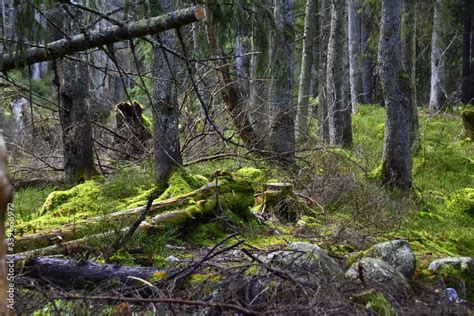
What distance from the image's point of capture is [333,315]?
10.8 ft

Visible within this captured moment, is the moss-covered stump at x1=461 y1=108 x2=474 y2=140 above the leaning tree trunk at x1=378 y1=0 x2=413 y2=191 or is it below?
below

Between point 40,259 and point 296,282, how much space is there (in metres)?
2.24

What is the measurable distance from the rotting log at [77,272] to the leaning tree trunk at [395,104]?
6.15 m

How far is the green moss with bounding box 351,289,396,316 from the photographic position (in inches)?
151

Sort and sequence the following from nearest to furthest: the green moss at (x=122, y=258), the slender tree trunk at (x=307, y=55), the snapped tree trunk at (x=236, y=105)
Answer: the green moss at (x=122, y=258)
the snapped tree trunk at (x=236, y=105)
the slender tree trunk at (x=307, y=55)

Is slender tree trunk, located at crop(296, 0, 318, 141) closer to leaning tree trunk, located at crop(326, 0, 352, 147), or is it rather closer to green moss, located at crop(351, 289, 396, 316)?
leaning tree trunk, located at crop(326, 0, 352, 147)

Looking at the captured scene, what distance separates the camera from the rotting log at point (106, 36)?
3.71 metres

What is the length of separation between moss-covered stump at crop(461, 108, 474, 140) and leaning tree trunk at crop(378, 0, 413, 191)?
6414mm

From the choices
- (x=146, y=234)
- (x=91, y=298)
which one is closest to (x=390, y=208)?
(x=146, y=234)

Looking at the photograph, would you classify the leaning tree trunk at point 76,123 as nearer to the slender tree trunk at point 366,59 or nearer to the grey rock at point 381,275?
the grey rock at point 381,275

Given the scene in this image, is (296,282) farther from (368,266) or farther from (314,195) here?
(314,195)

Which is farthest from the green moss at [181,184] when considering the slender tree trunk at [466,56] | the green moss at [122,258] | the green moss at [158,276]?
the slender tree trunk at [466,56]

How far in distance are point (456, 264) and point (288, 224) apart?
95.4 inches

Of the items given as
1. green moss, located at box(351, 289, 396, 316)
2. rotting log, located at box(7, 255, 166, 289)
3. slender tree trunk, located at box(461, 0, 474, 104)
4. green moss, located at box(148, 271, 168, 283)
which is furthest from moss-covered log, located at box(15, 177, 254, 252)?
slender tree trunk, located at box(461, 0, 474, 104)
